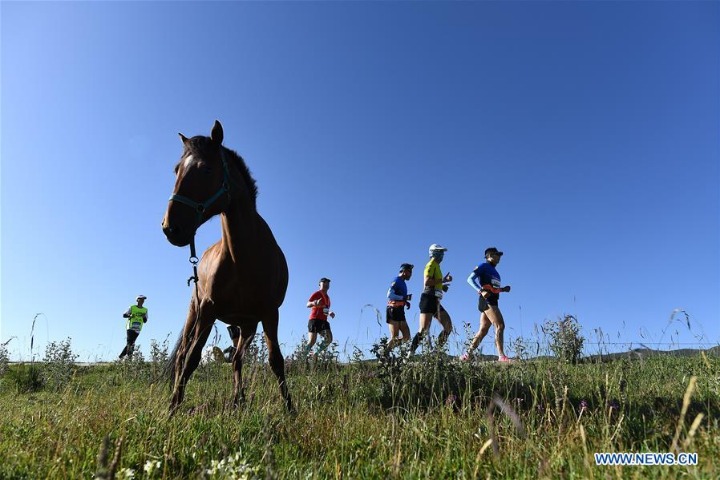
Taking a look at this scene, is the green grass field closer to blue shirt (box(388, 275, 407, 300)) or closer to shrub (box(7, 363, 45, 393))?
blue shirt (box(388, 275, 407, 300))

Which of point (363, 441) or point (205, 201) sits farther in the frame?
point (205, 201)

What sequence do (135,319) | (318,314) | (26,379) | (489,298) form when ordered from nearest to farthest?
(489,298), (26,379), (318,314), (135,319)

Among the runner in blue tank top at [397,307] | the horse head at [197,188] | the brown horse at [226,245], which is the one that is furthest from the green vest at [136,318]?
the horse head at [197,188]

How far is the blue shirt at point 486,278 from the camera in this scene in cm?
842

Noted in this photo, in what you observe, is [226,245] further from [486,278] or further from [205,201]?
[486,278]

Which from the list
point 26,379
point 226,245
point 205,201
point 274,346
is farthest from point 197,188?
point 26,379

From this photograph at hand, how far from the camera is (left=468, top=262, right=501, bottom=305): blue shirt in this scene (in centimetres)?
842

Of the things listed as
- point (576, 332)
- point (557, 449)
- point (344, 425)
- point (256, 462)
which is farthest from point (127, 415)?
point (576, 332)

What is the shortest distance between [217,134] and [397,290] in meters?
6.25

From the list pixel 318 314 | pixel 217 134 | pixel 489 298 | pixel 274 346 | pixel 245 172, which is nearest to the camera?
pixel 217 134

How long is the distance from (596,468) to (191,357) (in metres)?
3.66

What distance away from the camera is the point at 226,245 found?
4691 mm

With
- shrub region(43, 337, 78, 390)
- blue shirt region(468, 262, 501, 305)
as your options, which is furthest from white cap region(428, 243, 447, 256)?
shrub region(43, 337, 78, 390)

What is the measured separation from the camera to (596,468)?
202 cm
